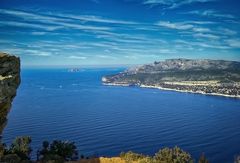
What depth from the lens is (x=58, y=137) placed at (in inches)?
3782

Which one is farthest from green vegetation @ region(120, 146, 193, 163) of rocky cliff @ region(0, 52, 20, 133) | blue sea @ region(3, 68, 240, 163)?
blue sea @ region(3, 68, 240, 163)

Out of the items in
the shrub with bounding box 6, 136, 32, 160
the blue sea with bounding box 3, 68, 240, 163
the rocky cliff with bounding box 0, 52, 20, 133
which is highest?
the rocky cliff with bounding box 0, 52, 20, 133

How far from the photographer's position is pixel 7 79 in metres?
26.0

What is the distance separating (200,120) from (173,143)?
4355 cm

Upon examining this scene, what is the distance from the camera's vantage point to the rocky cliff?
25594 millimetres

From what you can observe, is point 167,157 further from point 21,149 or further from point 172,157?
point 21,149

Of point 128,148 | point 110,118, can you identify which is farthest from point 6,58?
point 110,118

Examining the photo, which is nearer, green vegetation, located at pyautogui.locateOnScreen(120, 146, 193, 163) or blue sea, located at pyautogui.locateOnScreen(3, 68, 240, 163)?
green vegetation, located at pyautogui.locateOnScreen(120, 146, 193, 163)

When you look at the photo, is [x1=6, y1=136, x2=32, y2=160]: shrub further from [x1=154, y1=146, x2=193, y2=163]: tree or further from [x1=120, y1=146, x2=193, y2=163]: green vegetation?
Answer: [x1=154, y1=146, x2=193, y2=163]: tree

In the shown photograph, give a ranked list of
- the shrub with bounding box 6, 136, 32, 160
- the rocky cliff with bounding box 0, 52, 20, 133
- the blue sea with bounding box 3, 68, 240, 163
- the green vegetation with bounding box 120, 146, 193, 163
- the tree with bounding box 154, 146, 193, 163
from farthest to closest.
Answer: the blue sea with bounding box 3, 68, 240, 163
the shrub with bounding box 6, 136, 32, 160
the tree with bounding box 154, 146, 193, 163
the green vegetation with bounding box 120, 146, 193, 163
the rocky cliff with bounding box 0, 52, 20, 133

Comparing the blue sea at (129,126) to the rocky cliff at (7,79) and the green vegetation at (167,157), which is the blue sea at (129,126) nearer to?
the green vegetation at (167,157)

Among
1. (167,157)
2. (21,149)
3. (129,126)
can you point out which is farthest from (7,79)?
(129,126)

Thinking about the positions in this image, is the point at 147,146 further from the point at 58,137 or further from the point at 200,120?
the point at 200,120

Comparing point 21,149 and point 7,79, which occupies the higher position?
point 7,79
